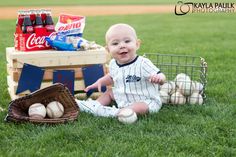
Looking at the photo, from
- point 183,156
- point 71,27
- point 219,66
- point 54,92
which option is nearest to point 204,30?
point 219,66

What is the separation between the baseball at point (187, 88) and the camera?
4949 millimetres

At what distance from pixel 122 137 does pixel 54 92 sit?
40.6 inches

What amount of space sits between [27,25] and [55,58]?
0.50 metres

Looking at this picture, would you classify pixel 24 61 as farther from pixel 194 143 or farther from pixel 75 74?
pixel 194 143

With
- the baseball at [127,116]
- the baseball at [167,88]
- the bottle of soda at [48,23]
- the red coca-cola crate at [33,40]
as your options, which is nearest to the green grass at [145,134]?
the baseball at [127,116]

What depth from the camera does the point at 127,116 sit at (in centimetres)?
423

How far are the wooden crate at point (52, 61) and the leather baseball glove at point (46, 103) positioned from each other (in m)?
0.62

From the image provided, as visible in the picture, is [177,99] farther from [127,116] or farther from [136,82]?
[127,116]

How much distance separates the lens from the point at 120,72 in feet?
15.6

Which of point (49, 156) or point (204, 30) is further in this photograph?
point (204, 30)

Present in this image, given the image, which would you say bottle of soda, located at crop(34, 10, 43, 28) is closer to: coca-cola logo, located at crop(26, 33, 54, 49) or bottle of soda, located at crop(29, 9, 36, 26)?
bottle of soda, located at crop(29, 9, 36, 26)

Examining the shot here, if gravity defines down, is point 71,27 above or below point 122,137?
above

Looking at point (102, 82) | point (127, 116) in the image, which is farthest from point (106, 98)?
point (127, 116)

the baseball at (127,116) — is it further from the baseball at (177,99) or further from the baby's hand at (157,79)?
the baseball at (177,99)
